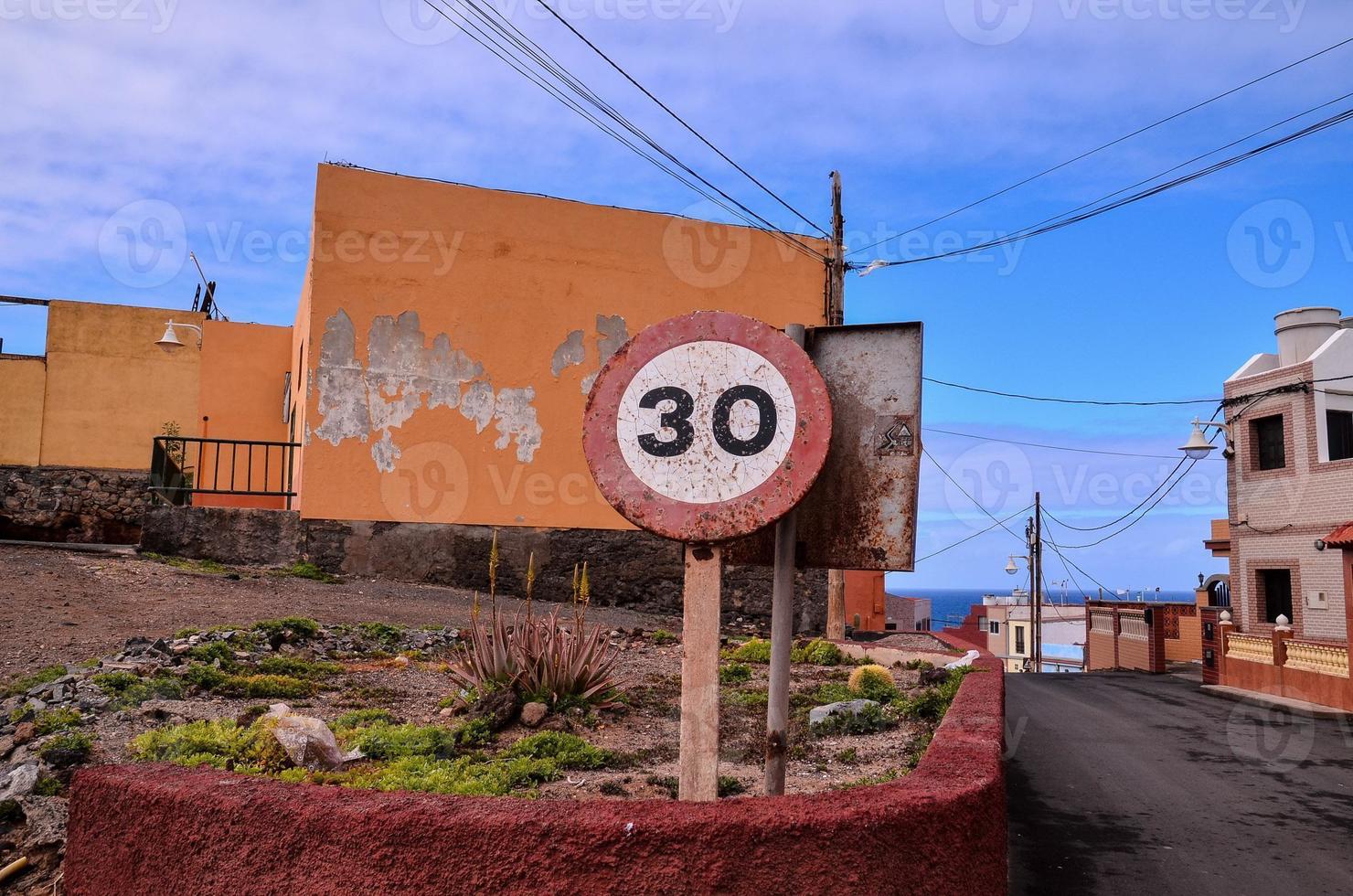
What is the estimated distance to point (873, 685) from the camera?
7.70 metres

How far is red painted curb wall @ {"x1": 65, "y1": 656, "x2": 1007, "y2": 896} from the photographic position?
8.00 feet

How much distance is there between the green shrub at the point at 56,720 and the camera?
5051mm

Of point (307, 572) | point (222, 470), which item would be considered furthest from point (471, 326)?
point (222, 470)

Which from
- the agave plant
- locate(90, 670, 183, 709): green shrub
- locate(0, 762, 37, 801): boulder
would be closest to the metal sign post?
the agave plant

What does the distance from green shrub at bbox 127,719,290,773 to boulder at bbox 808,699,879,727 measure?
10.6ft

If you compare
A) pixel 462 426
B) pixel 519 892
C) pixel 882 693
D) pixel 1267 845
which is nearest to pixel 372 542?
pixel 462 426

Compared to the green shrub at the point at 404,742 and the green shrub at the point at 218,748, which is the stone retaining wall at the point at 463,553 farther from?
the green shrub at the point at 218,748

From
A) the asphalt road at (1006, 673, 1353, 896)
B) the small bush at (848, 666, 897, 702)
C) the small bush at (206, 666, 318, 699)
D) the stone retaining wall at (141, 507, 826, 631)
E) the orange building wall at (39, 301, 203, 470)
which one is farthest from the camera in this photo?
the orange building wall at (39, 301, 203, 470)

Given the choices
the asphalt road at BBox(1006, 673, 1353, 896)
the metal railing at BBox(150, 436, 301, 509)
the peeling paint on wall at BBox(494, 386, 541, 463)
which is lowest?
the asphalt road at BBox(1006, 673, 1353, 896)

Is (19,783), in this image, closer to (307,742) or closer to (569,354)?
(307,742)

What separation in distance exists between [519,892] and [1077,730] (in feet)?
34.7

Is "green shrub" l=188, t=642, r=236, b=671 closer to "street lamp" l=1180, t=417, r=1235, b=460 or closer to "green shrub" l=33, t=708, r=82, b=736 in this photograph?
"green shrub" l=33, t=708, r=82, b=736

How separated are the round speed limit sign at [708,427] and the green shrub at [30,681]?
4.74 m

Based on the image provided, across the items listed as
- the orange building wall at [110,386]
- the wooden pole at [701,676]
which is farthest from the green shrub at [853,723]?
the orange building wall at [110,386]
